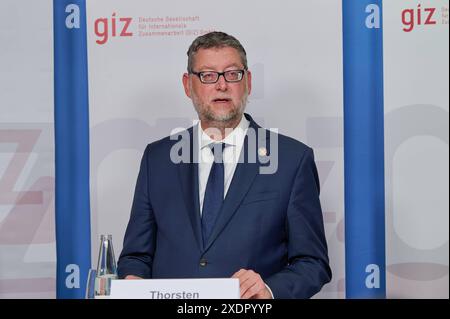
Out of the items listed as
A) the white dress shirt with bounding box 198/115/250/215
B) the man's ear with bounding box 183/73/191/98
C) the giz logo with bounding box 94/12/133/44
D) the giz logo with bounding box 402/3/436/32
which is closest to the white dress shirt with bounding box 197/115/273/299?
the white dress shirt with bounding box 198/115/250/215

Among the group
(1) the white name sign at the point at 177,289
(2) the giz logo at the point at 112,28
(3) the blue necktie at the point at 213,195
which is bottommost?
(1) the white name sign at the point at 177,289

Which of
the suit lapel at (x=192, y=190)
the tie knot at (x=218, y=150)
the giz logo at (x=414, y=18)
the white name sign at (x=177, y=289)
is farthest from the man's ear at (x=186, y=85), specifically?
the white name sign at (x=177, y=289)

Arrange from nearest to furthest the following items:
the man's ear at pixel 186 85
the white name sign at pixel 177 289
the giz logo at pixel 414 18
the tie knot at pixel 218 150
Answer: the white name sign at pixel 177 289 → the tie knot at pixel 218 150 → the man's ear at pixel 186 85 → the giz logo at pixel 414 18

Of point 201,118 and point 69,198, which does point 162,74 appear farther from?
point 69,198

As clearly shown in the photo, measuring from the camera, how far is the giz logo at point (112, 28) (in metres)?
3.35

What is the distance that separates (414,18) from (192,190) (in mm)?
1459

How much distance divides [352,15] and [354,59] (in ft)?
0.72

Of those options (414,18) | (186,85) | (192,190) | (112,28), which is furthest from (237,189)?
(414,18)

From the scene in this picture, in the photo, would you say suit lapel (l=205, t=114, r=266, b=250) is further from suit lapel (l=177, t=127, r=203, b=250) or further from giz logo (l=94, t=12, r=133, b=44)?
giz logo (l=94, t=12, r=133, b=44)

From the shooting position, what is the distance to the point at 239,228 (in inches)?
105

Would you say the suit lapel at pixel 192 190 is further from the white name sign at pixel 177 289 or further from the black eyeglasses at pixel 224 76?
the white name sign at pixel 177 289

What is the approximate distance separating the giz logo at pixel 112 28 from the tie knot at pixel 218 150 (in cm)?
92

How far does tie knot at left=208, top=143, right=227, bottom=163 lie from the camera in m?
2.76

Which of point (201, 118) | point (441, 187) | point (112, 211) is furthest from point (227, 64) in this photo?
point (441, 187)
